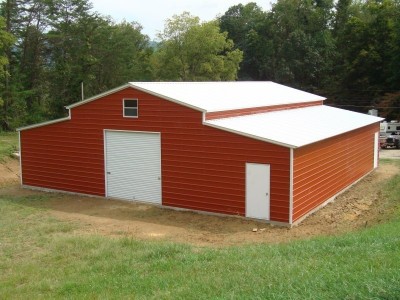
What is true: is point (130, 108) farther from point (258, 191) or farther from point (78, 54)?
point (78, 54)

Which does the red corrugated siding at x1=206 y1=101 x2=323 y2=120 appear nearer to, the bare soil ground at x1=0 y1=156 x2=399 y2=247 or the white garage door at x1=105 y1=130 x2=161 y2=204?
the white garage door at x1=105 y1=130 x2=161 y2=204

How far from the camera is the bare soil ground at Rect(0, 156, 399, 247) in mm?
14555

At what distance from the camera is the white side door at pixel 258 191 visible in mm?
15969

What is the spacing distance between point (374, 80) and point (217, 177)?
42.0 metres

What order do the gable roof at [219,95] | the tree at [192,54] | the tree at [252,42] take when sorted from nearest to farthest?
the gable roof at [219,95]
the tree at [192,54]
the tree at [252,42]

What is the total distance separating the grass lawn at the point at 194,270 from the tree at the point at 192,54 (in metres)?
44.1

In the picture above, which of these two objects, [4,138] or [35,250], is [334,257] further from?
[4,138]

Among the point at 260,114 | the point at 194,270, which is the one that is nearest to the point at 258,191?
the point at 260,114

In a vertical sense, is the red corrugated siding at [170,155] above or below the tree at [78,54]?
below

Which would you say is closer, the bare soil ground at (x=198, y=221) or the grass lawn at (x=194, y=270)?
the grass lawn at (x=194, y=270)

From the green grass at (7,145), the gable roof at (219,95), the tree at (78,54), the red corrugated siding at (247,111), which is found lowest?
the green grass at (7,145)

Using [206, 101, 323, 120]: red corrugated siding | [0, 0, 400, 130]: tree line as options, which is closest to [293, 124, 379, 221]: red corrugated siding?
[206, 101, 323, 120]: red corrugated siding

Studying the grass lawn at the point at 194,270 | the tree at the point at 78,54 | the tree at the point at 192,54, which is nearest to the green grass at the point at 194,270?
the grass lawn at the point at 194,270

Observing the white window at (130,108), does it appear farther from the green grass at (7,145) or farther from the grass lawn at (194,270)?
the green grass at (7,145)
